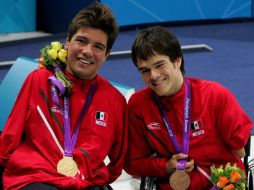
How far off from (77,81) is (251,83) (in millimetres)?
5026

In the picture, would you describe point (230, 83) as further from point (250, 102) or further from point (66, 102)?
point (66, 102)

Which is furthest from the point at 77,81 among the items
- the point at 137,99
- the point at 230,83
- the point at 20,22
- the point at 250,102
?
the point at 20,22

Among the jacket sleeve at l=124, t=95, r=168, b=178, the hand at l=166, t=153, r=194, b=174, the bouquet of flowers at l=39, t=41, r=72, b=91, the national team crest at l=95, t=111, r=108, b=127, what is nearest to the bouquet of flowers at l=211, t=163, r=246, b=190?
the hand at l=166, t=153, r=194, b=174

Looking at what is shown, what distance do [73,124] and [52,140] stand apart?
0.15 meters

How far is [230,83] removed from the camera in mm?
7742

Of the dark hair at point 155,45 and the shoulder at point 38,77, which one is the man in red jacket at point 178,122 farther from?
the shoulder at point 38,77

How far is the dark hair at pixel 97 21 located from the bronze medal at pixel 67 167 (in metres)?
0.72

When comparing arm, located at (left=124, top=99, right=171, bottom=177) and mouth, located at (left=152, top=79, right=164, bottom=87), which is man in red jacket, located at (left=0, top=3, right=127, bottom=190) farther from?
mouth, located at (left=152, top=79, right=164, bottom=87)

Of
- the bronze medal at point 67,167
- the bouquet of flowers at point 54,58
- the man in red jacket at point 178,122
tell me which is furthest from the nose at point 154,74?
the bronze medal at point 67,167

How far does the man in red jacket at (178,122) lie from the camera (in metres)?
3.09

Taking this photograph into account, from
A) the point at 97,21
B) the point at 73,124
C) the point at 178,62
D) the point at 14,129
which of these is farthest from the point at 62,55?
the point at 178,62

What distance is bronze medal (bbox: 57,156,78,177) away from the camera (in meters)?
2.95

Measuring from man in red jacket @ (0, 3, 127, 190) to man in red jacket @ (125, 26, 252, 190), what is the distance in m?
0.15

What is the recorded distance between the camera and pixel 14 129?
3021mm
